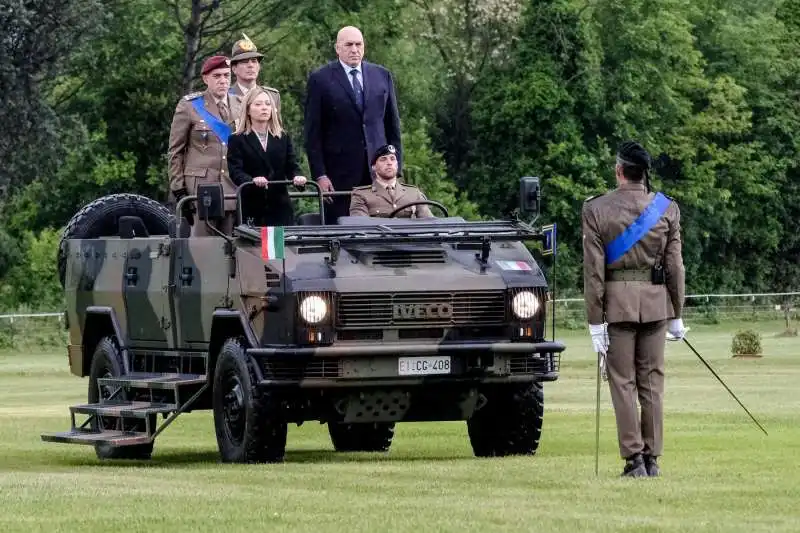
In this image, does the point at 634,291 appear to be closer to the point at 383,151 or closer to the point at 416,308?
the point at 416,308

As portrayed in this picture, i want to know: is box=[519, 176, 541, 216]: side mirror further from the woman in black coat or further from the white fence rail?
the white fence rail

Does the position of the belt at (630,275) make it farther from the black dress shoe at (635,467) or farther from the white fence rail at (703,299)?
the white fence rail at (703,299)

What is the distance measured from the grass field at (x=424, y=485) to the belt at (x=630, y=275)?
1246 mm

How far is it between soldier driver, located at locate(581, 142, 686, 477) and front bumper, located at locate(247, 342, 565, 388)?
2.20m

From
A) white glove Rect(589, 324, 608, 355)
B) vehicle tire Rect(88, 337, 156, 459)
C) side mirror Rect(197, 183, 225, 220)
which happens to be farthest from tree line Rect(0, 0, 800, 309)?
white glove Rect(589, 324, 608, 355)

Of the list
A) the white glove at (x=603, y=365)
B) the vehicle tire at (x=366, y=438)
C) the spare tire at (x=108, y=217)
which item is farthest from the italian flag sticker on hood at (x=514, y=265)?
the spare tire at (x=108, y=217)

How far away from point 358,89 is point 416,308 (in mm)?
3273

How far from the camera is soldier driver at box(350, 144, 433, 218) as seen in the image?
19.6 meters

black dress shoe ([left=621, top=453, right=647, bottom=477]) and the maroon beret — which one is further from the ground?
the maroon beret

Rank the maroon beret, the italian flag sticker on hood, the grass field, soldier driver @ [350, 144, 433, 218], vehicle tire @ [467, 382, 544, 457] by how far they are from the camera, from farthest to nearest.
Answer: the maroon beret → soldier driver @ [350, 144, 433, 218] → vehicle tire @ [467, 382, 544, 457] → the italian flag sticker on hood → the grass field

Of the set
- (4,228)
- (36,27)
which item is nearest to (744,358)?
(36,27)

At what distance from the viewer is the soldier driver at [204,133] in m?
20.3

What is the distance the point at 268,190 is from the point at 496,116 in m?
59.2

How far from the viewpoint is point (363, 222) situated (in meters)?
18.9
